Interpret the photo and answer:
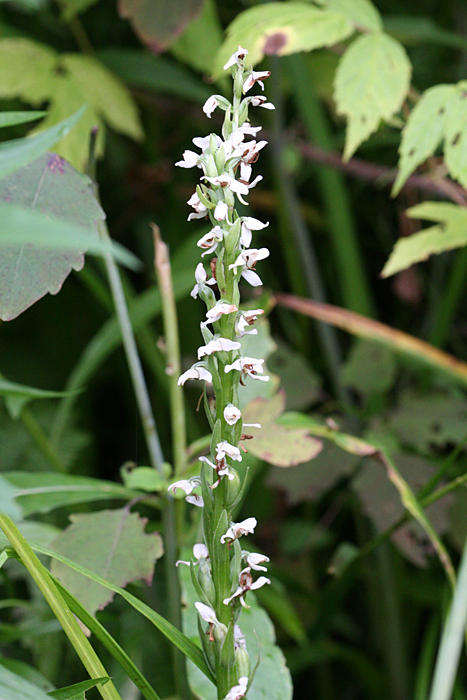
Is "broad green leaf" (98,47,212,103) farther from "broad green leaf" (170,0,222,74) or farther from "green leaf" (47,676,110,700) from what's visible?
"green leaf" (47,676,110,700)

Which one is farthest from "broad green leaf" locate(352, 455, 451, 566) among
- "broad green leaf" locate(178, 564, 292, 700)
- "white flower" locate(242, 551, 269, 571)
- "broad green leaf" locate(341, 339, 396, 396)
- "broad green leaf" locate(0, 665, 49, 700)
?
"broad green leaf" locate(0, 665, 49, 700)

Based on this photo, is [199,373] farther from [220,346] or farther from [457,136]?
[457,136]

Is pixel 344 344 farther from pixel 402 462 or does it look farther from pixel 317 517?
pixel 402 462

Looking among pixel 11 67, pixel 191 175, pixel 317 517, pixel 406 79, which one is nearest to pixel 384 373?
pixel 317 517

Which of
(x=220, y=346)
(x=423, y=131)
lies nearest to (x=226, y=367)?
(x=220, y=346)

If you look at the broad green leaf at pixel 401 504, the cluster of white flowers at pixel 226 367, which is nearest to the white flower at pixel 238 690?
the cluster of white flowers at pixel 226 367
